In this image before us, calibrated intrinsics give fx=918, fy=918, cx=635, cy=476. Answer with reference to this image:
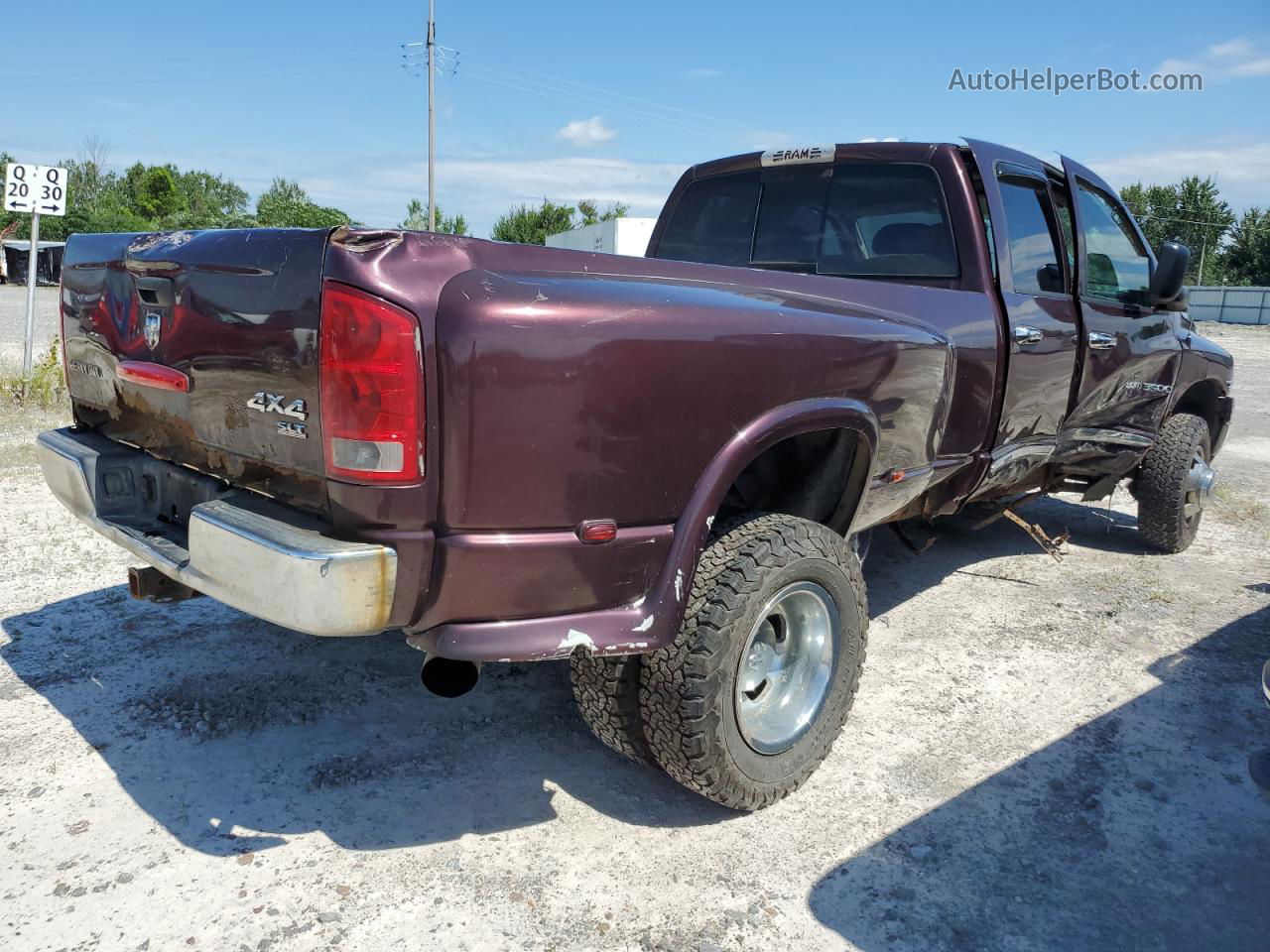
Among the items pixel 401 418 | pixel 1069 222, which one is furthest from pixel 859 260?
pixel 401 418

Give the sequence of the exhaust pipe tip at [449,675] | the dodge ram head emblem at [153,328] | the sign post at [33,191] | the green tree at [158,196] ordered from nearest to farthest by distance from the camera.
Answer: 1. the exhaust pipe tip at [449,675]
2. the dodge ram head emblem at [153,328]
3. the sign post at [33,191]
4. the green tree at [158,196]

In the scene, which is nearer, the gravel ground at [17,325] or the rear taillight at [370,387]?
the rear taillight at [370,387]

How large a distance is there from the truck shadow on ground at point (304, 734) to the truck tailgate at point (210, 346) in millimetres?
983

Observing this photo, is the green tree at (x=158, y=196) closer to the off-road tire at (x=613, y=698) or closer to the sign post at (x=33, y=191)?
the sign post at (x=33, y=191)

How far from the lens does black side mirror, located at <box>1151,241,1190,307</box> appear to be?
171 inches

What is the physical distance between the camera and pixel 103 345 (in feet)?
9.57

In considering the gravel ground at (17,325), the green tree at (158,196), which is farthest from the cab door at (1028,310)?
the green tree at (158,196)

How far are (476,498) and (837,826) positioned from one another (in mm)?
1535

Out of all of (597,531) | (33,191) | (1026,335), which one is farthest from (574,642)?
(33,191)

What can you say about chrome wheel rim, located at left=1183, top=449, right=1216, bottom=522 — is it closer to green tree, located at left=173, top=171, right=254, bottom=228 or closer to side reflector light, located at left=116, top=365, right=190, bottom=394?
side reflector light, located at left=116, top=365, right=190, bottom=394

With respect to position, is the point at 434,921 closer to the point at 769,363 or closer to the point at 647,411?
the point at 647,411

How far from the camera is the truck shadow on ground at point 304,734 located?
106 inches

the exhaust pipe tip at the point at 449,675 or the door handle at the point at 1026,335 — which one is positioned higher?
the door handle at the point at 1026,335

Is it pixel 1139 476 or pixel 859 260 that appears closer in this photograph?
pixel 859 260
